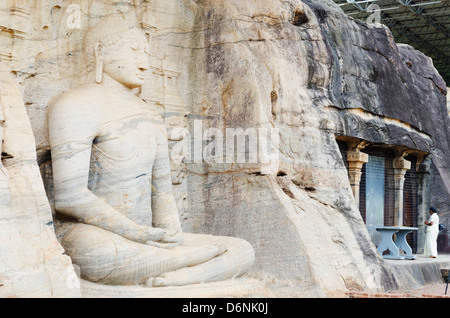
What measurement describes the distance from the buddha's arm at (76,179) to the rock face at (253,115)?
39 centimetres

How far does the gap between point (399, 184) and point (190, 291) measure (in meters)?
6.50

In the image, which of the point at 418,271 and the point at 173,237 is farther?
the point at 418,271

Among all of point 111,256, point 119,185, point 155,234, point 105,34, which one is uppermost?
point 105,34

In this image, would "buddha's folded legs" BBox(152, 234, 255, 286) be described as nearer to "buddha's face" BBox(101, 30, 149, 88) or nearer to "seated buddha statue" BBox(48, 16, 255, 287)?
"seated buddha statue" BBox(48, 16, 255, 287)

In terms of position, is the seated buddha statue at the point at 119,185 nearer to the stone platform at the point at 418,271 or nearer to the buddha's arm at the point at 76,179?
the buddha's arm at the point at 76,179

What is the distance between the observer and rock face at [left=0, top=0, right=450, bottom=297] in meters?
6.51

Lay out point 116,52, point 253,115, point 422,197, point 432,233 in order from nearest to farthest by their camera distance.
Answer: point 116,52, point 253,115, point 432,233, point 422,197

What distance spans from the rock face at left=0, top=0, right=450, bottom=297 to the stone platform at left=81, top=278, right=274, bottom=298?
0.48m

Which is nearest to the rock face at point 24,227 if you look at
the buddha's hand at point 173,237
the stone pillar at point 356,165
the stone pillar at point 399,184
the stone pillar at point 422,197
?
the buddha's hand at point 173,237

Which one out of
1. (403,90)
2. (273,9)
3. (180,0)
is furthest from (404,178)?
(180,0)

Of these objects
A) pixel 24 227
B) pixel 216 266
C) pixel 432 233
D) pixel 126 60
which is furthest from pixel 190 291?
pixel 432 233

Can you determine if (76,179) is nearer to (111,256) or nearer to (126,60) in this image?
(111,256)

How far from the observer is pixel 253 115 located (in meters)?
7.22

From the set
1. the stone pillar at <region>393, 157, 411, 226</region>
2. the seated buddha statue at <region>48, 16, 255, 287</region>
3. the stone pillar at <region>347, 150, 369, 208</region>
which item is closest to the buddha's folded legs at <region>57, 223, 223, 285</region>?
the seated buddha statue at <region>48, 16, 255, 287</region>
